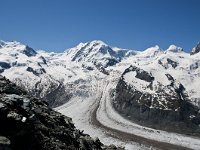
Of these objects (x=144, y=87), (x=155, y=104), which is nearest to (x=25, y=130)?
(x=155, y=104)

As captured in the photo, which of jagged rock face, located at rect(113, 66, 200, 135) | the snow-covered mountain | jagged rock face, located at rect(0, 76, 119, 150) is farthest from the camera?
the snow-covered mountain

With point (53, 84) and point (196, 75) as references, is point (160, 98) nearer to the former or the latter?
point (196, 75)

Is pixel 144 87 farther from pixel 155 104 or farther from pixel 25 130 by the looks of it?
pixel 25 130

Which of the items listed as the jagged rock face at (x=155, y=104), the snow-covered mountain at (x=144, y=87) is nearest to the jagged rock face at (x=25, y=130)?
the jagged rock face at (x=155, y=104)

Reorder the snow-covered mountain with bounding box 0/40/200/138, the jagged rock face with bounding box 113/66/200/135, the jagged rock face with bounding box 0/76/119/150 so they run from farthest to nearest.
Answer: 1. the snow-covered mountain with bounding box 0/40/200/138
2. the jagged rock face with bounding box 113/66/200/135
3. the jagged rock face with bounding box 0/76/119/150

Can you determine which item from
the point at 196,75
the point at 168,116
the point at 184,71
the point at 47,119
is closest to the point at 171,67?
the point at 184,71

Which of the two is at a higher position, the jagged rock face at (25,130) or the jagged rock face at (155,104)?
the jagged rock face at (155,104)

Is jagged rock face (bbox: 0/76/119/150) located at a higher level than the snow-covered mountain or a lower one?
lower

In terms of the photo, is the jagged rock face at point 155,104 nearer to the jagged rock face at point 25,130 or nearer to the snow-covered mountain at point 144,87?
the snow-covered mountain at point 144,87

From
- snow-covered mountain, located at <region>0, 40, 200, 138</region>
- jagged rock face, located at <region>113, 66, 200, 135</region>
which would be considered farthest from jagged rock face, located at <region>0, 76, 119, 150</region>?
snow-covered mountain, located at <region>0, 40, 200, 138</region>

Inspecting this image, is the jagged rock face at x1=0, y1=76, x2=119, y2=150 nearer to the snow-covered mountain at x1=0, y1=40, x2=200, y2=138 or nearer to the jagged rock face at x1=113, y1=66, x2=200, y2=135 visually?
the jagged rock face at x1=113, y1=66, x2=200, y2=135

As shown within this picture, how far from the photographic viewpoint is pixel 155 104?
113 meters

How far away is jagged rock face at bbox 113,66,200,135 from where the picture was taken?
333 ft

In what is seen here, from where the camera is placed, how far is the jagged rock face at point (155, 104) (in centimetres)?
10144
